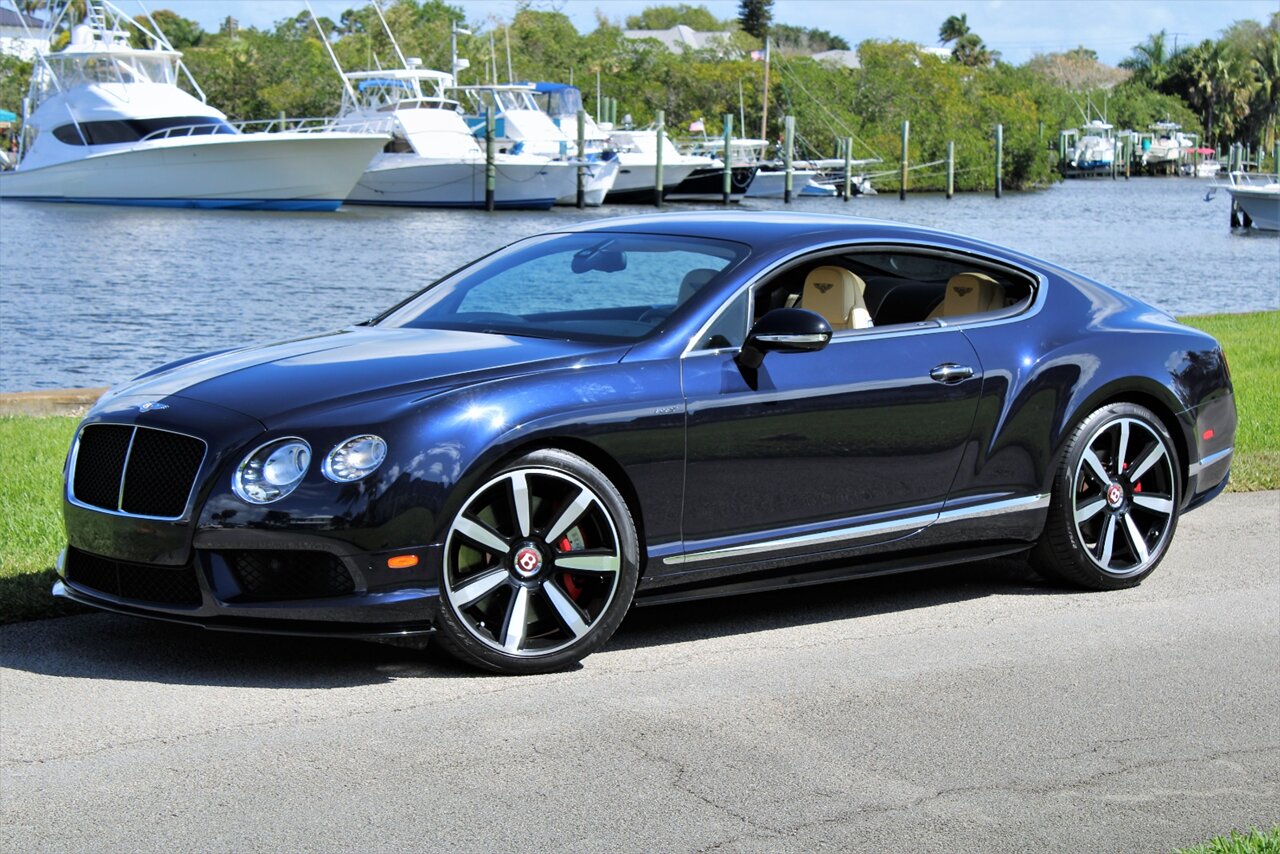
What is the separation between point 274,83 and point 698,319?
88.3 meters

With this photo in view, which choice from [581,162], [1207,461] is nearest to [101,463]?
[1207,461]

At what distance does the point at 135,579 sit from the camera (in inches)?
213

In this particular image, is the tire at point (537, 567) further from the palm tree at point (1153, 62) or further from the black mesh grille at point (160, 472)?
the palm tree at point (1153, 62)

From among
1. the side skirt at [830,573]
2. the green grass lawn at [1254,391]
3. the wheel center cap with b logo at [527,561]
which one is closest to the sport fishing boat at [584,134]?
the green grass lawn at [1254,391]

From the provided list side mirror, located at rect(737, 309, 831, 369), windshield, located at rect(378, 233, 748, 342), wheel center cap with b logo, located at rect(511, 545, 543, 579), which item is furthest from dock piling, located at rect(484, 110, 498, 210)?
wheel center cap with b logo, located at rect(511, 545, 543, 579)

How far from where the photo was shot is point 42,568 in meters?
6.84

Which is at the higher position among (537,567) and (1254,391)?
(537,567)

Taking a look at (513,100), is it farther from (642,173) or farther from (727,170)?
(727,170)

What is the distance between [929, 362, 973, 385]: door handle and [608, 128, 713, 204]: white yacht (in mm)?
64521

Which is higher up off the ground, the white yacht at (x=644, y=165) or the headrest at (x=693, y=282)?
the white yacht at (x=644, y=165)

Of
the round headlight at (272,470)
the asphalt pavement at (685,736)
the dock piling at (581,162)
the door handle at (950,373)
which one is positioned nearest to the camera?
the asphalt pavement at (685,736)

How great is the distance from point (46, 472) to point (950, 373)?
5.07 meters

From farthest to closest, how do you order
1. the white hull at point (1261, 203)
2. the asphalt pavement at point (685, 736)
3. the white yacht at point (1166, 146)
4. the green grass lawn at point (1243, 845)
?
the white yacht at point (1166, 146) → the white hull at point (1261, 203) → the asphalt pavement at point (685, 736) → the green grass lawn at point (1243, 845)

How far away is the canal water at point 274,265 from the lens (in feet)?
77.7
